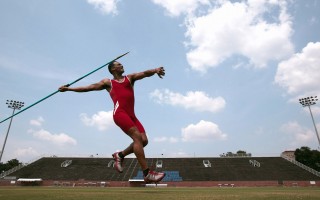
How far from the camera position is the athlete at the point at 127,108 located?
6.55 meters

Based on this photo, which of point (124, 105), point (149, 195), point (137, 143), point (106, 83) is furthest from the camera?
point (149, 195)

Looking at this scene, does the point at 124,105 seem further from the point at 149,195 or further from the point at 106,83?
the point at 149,195

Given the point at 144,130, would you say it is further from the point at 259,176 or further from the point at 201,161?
the point at 201,161

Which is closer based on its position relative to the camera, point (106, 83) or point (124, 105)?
point (124, 105)

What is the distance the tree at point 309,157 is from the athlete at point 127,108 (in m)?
97.7

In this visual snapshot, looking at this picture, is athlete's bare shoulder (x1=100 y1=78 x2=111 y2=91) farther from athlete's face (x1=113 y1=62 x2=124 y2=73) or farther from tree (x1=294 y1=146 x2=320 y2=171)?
tree (x1=294 y1=146 x2=320 y2=171)

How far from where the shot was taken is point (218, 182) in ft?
202

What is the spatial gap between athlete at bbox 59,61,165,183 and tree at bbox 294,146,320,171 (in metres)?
97.7

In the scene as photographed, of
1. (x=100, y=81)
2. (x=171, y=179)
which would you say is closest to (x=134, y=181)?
A: (x=171, y=179)

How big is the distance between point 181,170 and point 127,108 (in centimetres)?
6489

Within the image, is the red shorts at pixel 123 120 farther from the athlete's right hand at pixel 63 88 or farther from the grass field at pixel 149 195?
the grass field at pixel 149 195

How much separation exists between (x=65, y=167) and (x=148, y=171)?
71782 millimetres

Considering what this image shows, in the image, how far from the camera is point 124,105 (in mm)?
6770

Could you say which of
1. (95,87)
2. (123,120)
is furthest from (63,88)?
(123,120)
